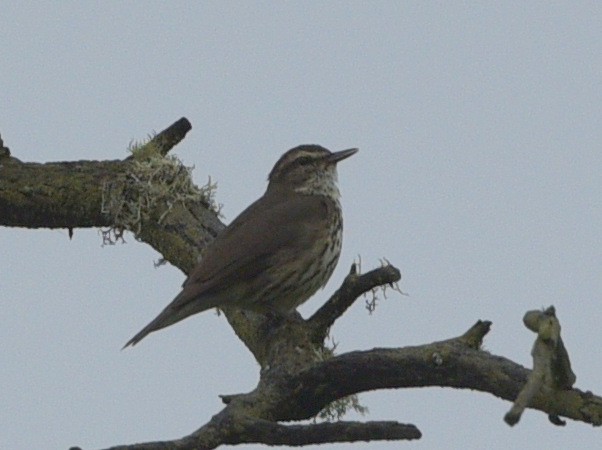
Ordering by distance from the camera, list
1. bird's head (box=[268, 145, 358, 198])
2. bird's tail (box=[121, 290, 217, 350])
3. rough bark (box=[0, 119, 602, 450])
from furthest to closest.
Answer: bird's head (box=[268, 145, 358, 198]) < bird's tail (box=[121, 290, 217, 350]) < rough bark (box=[0, 119, 602, 450])

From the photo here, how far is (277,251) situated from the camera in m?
7.76

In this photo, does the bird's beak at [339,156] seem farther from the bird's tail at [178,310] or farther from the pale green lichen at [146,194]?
the bird's tail at [178,310]

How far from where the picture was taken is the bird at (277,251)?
7113 millimetres

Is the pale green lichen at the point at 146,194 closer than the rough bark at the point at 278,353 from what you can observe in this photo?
No

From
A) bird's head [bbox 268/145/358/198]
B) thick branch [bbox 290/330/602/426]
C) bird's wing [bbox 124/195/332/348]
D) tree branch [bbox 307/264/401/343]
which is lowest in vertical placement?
thick branch [bbox 290/330/602/426]

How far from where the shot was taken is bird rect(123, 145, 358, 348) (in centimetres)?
711

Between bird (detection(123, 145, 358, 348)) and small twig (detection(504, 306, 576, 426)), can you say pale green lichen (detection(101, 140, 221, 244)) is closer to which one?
bird (detection(123, 145, 358, 348))

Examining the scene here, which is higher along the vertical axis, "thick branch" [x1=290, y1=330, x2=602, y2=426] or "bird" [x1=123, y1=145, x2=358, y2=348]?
"bird" [x1=123, y1=145, x2=358, y2=348]

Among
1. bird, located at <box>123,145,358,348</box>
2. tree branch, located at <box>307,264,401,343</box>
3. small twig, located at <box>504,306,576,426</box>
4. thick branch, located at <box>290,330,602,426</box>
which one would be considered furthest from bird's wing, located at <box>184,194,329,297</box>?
small twig, located at <box>504,306,576,426</box>

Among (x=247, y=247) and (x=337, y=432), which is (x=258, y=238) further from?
(x=337, y=432)

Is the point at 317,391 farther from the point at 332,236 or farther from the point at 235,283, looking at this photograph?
the point at 332,236

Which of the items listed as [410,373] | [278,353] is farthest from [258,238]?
[410,373]

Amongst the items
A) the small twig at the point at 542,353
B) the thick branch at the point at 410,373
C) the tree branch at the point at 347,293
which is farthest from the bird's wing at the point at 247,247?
the small twig at the point at 542,353

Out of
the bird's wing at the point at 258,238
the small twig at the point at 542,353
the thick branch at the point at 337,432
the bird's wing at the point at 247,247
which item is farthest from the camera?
the bird's wing at the point at 258,238
